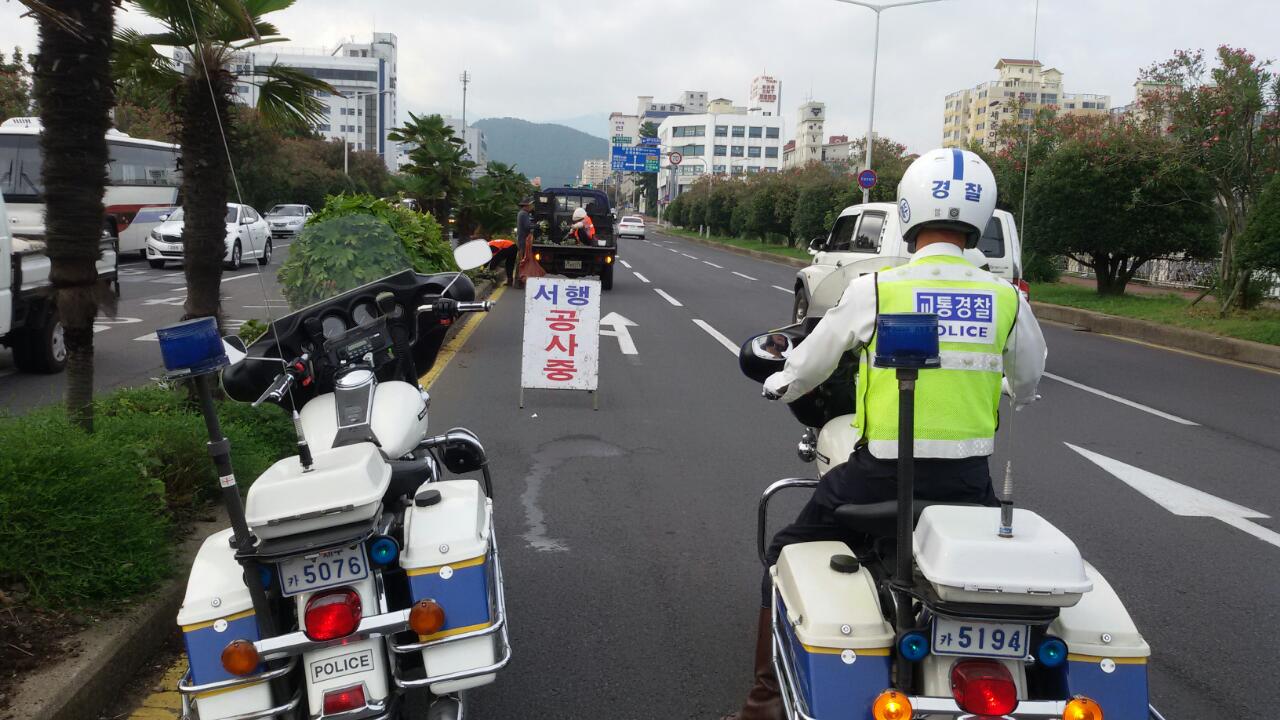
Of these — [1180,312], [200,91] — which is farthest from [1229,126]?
[200,91]

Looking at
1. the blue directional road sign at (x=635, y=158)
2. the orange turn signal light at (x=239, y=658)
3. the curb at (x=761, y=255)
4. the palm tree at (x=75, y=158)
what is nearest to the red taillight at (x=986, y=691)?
the orange turn signal light at (x=239, y=658)

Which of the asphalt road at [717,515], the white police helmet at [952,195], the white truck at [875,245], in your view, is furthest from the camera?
the white truck at [875,245]

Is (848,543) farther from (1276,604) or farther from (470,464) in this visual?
(1276,604)

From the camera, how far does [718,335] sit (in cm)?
1439

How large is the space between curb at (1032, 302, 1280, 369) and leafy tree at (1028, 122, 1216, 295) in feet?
5.75

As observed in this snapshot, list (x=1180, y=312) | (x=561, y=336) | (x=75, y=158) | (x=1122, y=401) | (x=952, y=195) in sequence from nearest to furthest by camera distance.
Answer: (x=952, y=195) → (x=75, y=158) → (x=561, y=336) → (x=1122, y=401) → (x=1180, y=312)

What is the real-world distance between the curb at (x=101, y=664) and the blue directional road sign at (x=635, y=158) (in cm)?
7419

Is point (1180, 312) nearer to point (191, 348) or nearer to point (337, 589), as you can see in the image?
point (337, 589)

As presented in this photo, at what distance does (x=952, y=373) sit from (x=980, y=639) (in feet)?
2.27

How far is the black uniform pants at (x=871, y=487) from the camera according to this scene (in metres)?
2.81

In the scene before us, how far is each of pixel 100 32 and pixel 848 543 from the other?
14.8 ft

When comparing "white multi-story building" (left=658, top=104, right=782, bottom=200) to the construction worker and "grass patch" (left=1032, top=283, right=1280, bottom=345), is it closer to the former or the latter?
the construction worker

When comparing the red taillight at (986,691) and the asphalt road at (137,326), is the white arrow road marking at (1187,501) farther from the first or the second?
the asphalt road at (137,326)

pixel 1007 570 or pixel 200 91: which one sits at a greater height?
pixel 200 91
